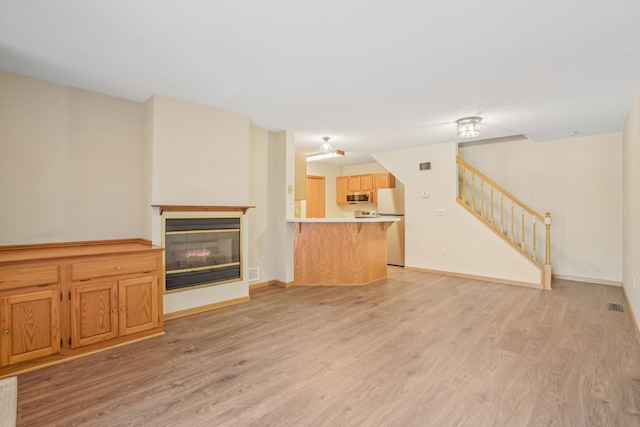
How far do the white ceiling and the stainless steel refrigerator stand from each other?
2.81 metres

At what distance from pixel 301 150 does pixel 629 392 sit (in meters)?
5.60

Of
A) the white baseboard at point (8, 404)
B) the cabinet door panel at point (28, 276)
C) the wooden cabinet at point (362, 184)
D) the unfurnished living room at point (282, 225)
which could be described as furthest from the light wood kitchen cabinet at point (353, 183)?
the white baseboard at point (8, 404)

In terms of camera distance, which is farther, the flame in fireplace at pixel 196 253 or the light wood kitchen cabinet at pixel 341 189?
the light wood kitchen cabinet at pixel 341 189

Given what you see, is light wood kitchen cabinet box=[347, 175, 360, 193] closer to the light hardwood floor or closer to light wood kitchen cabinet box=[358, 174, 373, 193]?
light wood kitchen cabinet box=[358, 174, 373, 193]

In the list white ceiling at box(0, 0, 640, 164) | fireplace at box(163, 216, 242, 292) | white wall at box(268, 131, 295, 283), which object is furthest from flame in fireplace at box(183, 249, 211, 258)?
white ceiling at box(0, 0, 640, 164)

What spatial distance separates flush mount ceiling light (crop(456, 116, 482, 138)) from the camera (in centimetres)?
409

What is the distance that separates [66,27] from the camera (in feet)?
6.80

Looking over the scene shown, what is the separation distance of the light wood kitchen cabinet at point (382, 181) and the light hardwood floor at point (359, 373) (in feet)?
13.3

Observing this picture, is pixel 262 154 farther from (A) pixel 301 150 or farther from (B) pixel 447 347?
(B) pixel 447 347

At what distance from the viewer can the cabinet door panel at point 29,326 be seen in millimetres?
2189

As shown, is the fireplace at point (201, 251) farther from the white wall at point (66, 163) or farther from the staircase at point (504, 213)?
the staircase at point (504, 213)

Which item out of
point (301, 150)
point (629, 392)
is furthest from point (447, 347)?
point (301, 150)

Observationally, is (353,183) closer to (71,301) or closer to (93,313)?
(93,313)

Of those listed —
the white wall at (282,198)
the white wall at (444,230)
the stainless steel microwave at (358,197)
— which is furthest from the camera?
the stainless steel microwave at (358,197)
